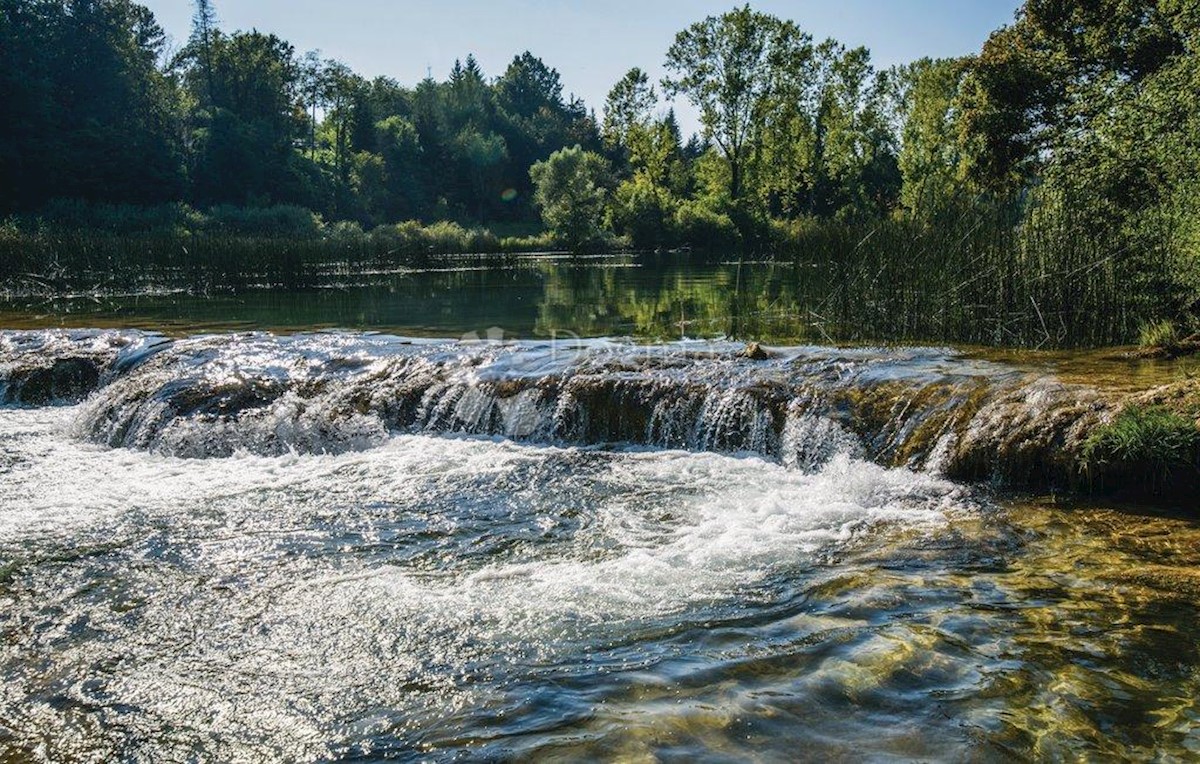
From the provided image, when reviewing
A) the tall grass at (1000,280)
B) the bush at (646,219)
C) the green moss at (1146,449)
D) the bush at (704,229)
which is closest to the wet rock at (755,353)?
the tall grass at (1000,280)

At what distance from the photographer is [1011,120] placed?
19.9 meters

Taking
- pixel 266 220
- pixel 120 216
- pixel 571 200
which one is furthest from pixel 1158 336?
pixel 120 216

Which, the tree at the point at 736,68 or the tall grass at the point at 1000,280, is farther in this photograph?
the tree at the point at 736,68

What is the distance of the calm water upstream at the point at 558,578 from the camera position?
3332 mm

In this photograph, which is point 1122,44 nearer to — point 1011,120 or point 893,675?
point 1011,120

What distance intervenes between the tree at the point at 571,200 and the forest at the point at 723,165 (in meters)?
0.17

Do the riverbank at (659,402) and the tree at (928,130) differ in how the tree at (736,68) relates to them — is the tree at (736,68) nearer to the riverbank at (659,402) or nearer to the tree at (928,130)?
the tree at (928,130)

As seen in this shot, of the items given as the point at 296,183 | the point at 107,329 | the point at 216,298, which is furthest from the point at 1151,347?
the point at 296,183

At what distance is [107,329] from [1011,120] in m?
19.5

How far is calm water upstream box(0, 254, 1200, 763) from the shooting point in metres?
3.33

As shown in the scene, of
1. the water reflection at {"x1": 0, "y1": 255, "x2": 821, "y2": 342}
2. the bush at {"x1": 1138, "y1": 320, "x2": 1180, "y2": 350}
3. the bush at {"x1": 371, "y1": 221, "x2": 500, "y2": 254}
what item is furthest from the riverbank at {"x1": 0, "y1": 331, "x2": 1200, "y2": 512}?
the bush at {"x1": 371, "y1": 221, "x2": 500, "y2": 254}

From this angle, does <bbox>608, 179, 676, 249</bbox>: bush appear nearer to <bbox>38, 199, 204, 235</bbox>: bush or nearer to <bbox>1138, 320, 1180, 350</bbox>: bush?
<bbox>38, 199, 204, 235</bbox>: bush

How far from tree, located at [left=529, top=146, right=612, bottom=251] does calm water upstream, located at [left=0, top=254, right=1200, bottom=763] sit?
38406mm

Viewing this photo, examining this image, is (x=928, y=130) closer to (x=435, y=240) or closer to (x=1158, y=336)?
(x=435, y=240)
